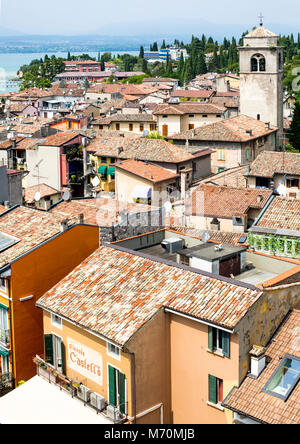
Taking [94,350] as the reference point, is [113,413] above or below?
below

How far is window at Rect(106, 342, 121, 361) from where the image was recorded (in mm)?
8945

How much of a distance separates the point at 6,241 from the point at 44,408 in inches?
153

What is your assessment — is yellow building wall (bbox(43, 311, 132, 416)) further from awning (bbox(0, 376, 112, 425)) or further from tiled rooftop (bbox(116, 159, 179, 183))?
tiled rooftop (bbox(116, 159, 179, 183))

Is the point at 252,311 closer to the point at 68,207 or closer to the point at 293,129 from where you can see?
the point at 68,207

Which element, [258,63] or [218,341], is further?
[258,63]

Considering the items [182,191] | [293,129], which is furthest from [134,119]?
[182,191]

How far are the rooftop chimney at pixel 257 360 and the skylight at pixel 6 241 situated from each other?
17.9 ft

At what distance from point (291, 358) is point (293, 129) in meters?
29.3

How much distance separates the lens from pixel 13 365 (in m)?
11.3

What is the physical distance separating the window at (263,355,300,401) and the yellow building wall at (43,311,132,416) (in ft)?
A: 6.21

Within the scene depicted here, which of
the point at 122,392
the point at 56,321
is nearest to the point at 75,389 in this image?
the point at 122,392

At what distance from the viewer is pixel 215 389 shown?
8523 millimetres

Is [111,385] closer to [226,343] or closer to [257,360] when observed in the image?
[226,343]

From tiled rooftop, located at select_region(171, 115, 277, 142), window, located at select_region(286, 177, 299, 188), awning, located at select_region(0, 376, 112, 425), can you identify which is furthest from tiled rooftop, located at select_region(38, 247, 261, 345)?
tiled rooftop, located at select_region(171, 115, 277, 142)
